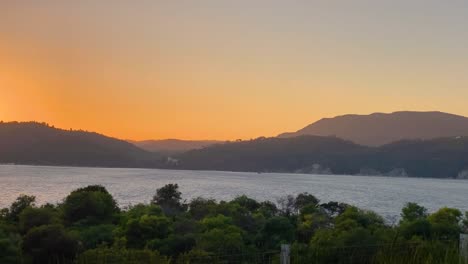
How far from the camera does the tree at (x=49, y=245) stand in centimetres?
2767

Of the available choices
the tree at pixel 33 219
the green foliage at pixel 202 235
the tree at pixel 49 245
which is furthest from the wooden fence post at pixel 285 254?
the tree at pixel 33 219

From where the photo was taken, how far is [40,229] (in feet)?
95.7

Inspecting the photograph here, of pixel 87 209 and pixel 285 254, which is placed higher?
pixel 285 254

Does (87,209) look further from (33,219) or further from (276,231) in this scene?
(276,231)

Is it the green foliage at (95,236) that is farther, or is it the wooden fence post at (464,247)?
the green foliage at (95,236)

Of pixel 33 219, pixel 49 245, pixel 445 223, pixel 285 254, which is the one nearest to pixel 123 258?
pixel 49 245

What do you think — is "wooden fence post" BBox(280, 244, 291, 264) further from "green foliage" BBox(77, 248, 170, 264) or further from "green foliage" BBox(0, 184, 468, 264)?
"green foliage" BBox(77, 248, 170, 264)

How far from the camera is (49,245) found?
28.0m

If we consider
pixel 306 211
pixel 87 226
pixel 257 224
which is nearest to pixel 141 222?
pixel 87 226

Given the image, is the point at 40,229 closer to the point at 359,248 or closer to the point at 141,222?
the point at 141,222

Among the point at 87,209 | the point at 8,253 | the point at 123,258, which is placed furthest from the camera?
the point at 87,209

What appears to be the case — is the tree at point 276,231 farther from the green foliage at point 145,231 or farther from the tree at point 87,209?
the tree at point 87,209

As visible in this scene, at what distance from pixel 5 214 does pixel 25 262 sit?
71.8ft

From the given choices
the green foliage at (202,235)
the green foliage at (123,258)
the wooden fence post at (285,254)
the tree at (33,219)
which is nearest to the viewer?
the wooden fence post at (285,254)
